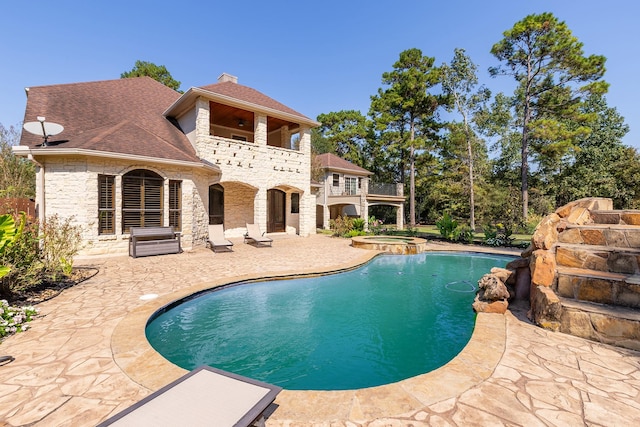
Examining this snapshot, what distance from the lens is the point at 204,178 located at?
13789mm

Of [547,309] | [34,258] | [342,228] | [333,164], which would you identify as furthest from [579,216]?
[333,164]

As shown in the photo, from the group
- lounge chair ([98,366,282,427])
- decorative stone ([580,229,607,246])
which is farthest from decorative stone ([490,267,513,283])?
lounge chair ([98,366,282,427])

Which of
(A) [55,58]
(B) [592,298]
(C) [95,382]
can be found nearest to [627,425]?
(B) [592,298]

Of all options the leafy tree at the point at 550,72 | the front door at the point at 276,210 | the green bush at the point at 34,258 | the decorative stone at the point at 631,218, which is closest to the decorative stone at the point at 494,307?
the decorative stone at the point at 631,218

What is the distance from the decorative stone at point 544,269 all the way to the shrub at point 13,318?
8658 millimetres

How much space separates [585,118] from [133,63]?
4214cm

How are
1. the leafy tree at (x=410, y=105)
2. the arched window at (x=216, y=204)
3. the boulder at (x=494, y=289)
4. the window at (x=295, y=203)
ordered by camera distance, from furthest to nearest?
the leafy tree at (x=410, y=105) < the window at (x=295, y=203) < the arched window at (x=216, y=204) < the boulder at (x=494, y=289)

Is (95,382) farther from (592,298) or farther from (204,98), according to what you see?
(204,98)

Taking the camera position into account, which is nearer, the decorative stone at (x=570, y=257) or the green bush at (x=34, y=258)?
the decorative stone at (x=570, y=257)

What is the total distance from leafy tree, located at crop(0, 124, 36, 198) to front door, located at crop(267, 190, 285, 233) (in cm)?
1379

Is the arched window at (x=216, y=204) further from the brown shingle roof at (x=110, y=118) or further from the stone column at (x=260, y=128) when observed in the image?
the stone column at (x=260, y=128)

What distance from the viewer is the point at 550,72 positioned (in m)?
22.6

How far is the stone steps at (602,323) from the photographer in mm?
3797

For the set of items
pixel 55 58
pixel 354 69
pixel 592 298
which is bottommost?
pixel 592 298
